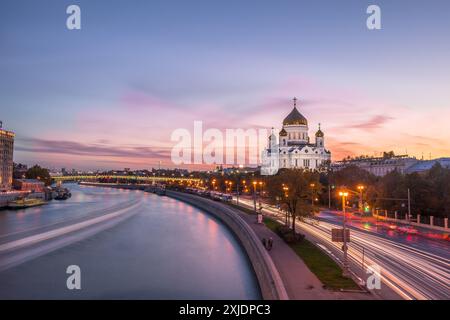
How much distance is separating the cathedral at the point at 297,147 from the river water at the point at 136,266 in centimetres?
6872

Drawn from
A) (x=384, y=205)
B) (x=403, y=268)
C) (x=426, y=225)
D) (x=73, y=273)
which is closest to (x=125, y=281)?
(x=73, y=273)

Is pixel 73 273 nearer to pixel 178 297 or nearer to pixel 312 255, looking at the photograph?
pixel 178 297

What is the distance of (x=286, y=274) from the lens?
18.0 m

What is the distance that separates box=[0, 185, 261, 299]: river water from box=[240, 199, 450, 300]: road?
6153mm

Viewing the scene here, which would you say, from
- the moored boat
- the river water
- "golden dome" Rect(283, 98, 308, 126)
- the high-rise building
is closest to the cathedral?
"golden dome" Rect(283, 98, 308, 126)

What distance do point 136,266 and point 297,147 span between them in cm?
9266

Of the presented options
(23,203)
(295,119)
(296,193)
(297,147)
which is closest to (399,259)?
(296,193)

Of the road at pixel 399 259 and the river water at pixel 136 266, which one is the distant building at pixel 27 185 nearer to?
the river water at pixel 136 266

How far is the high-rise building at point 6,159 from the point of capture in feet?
343

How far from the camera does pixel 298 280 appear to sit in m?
16.9

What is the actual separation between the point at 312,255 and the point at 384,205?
93.4 feet

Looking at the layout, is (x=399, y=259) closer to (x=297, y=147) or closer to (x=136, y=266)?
(x=136, y=266)

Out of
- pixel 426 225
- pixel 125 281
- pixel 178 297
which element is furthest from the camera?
pixel 426 225

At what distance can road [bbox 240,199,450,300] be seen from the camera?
645 inches
